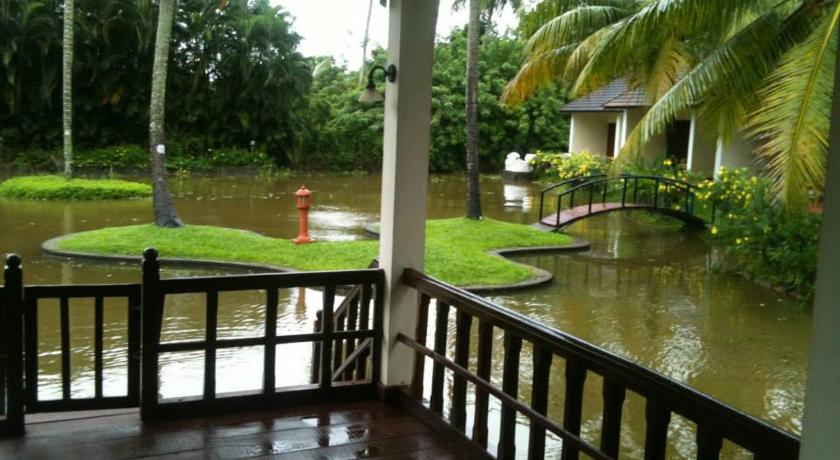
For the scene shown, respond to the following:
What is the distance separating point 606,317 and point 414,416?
5287mm

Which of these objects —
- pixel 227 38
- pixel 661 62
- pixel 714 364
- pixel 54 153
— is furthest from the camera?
pixel 227 38

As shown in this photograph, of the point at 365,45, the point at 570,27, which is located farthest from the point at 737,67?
the point at 365,45

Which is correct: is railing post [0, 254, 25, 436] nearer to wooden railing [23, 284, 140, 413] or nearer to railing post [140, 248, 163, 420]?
wooden railing [23, 284, 140, 413]

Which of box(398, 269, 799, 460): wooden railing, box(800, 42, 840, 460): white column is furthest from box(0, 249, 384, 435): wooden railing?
box(800, 42, 840, 460): white column

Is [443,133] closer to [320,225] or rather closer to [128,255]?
[320,225]

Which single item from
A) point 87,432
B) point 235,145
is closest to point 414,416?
point 87,432

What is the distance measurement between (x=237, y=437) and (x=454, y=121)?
29195 millimetres

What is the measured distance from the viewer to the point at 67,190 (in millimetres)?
19562

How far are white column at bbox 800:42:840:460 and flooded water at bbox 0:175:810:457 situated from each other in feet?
12.0

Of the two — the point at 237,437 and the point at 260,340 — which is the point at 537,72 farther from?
Answer: the point at 237,437

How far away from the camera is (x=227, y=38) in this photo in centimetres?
2839

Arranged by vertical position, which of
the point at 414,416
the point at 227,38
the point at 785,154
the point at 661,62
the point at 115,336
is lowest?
the point at 115,336

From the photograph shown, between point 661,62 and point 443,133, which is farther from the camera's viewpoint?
point 443,133

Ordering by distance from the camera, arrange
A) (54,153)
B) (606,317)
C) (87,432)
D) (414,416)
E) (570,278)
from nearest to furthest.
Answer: (87,432) < (414,416) < (606,317) < (570,278) < (54,153)
